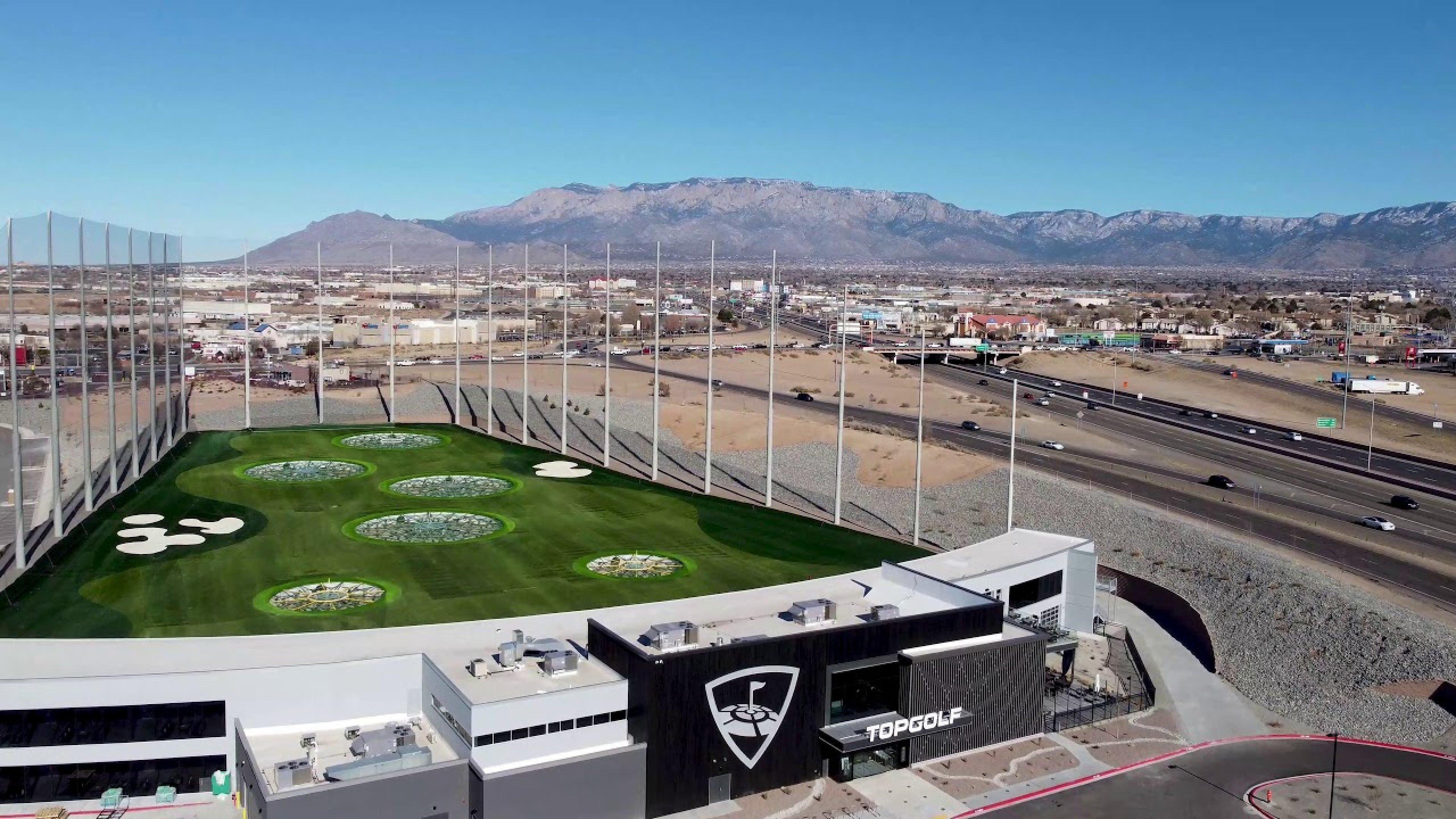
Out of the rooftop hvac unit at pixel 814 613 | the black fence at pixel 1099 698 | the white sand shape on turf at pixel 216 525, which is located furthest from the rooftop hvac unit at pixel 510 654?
the white sand shape on turf at pixel 216 525

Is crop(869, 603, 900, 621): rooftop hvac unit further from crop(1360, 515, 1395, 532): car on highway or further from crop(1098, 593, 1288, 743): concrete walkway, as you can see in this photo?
crop(1360, 515, 1395, 532): car on highway

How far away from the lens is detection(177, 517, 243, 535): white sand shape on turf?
177ft

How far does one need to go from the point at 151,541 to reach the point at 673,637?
28.0 m

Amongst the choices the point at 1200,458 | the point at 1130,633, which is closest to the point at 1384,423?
the point at 1200,458

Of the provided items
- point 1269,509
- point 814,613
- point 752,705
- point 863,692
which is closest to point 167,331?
point 814,613

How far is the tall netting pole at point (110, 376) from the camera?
184 ft

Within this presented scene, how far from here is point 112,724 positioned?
3391 cm

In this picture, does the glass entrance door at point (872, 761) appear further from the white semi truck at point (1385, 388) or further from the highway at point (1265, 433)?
the white semi truck at point (1385, 388)

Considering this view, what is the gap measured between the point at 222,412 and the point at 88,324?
40.8m

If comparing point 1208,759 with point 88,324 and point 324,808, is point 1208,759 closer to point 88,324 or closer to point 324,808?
point 324,808

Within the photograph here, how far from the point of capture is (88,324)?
53.5 m

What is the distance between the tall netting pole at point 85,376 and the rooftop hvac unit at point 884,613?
3617cm

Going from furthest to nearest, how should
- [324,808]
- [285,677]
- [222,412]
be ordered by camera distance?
[222,412] → [285,677] → [324,808]

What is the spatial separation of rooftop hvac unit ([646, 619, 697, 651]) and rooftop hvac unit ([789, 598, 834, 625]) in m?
4.40
